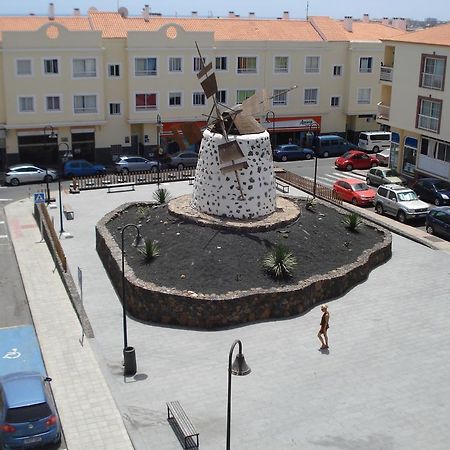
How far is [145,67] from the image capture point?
184 feet

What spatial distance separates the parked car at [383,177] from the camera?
47500 mm

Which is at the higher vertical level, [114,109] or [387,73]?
[387,73]

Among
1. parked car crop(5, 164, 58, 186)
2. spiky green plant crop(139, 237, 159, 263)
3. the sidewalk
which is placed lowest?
the sidewalk

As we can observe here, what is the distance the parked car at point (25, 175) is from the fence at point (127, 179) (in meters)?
3.13

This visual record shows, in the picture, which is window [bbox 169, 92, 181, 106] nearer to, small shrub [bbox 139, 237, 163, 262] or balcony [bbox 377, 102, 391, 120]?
balcony [bbox 377, 102, 391, 120]

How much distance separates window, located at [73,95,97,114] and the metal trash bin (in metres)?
36.0

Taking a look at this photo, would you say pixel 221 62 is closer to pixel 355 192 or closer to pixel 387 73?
pixel 387 73

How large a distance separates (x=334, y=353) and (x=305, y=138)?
137 ft

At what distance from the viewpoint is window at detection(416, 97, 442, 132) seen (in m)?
47.0

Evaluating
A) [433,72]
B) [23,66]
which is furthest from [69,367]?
[23,66]

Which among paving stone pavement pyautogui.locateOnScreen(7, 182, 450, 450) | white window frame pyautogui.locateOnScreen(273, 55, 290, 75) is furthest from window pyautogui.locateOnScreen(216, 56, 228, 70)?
paving stone pavement pyautogui.locateOnScreen(7, 182, 450, 450)

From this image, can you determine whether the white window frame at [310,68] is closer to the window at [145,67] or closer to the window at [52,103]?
the window at [145,67]

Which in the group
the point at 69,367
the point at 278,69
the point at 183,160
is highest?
the point at 278,69

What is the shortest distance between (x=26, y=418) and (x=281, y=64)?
48.2m
